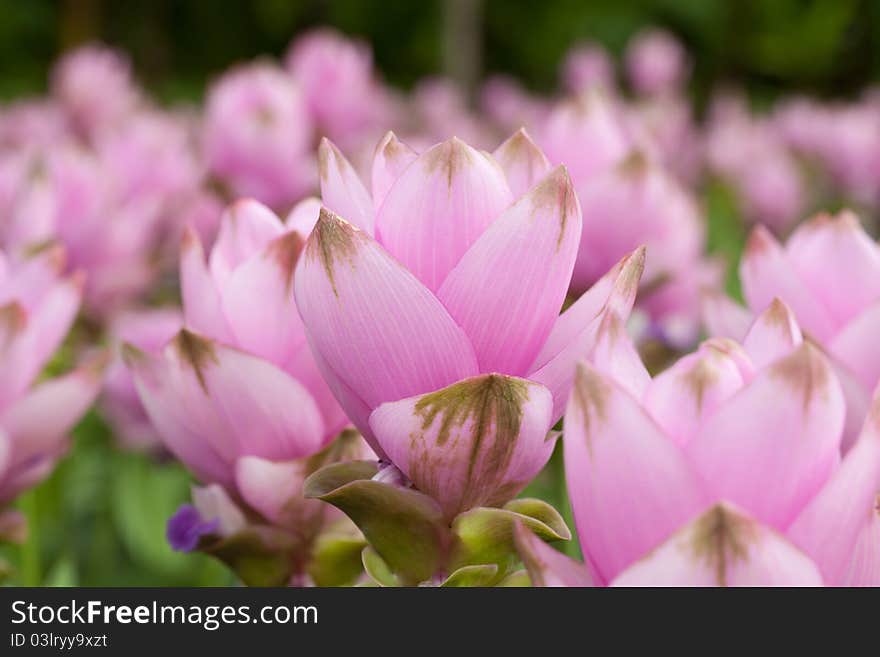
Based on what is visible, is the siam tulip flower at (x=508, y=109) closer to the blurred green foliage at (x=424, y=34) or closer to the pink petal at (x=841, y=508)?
the blurred green foliage at (x=424, y=34)

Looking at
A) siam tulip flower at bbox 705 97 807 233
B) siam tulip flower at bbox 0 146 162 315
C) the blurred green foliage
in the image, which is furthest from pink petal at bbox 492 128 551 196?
the blurred green foliage

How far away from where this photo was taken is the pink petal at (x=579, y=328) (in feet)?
1.53

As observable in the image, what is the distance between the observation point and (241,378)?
1.92ft

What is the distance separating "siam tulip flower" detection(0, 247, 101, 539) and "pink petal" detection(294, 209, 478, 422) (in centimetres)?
32

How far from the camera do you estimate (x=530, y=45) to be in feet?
28.4

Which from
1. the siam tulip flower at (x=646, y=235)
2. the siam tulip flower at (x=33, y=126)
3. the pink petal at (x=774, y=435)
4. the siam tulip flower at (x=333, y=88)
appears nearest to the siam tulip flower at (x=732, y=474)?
the pink petal at (x=774, y=435)

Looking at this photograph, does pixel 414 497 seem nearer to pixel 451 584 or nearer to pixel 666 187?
pixel 451 584

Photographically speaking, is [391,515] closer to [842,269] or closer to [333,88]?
[842,269]

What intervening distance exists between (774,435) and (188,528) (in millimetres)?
380

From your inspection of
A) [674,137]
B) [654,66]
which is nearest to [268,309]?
[674,137]

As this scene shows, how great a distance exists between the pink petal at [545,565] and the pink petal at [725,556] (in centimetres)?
4

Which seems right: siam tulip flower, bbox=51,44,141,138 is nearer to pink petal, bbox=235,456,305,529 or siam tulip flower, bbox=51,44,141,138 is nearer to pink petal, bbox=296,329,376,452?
pink petal, bbox=235,456,305,529

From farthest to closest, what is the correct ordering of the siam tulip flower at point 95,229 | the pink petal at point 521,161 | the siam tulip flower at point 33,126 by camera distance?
the siam tulip flower at point 33,126
the siam tulip flower at point 95,229
the pink petal at point 521,161

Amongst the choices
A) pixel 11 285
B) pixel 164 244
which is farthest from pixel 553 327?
pixel 164 244
